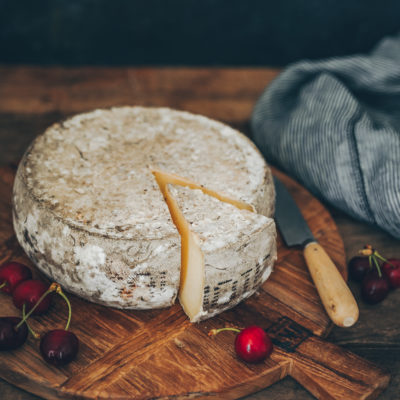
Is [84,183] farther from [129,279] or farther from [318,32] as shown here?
[318,32]

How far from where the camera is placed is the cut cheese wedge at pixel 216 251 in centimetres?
157

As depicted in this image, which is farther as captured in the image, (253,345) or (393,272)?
(393,272)

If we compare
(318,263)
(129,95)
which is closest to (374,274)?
(318,263)

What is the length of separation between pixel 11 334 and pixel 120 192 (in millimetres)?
500

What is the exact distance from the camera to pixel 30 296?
5.30ft

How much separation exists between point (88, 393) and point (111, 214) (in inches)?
19.0

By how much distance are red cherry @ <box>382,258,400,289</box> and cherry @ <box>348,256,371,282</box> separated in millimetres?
59

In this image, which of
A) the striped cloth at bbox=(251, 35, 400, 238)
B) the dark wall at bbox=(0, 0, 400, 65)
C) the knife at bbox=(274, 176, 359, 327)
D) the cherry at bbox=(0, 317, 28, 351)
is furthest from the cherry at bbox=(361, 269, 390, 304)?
the dark wall at bbox=(0, 0, 400, 65)

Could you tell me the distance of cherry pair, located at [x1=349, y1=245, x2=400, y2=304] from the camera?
179cm

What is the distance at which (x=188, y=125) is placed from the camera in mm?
2051

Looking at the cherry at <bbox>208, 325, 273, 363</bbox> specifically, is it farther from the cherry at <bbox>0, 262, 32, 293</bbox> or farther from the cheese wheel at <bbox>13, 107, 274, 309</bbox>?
the cherry at <bbox>0, 262, 32, 293</bbox>

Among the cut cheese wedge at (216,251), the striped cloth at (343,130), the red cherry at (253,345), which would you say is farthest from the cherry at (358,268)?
the red cherry at (253,345)

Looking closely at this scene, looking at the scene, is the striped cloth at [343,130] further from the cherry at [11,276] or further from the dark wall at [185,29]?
the cherry at [11,276]

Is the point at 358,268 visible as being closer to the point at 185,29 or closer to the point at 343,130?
the point at 343,130
